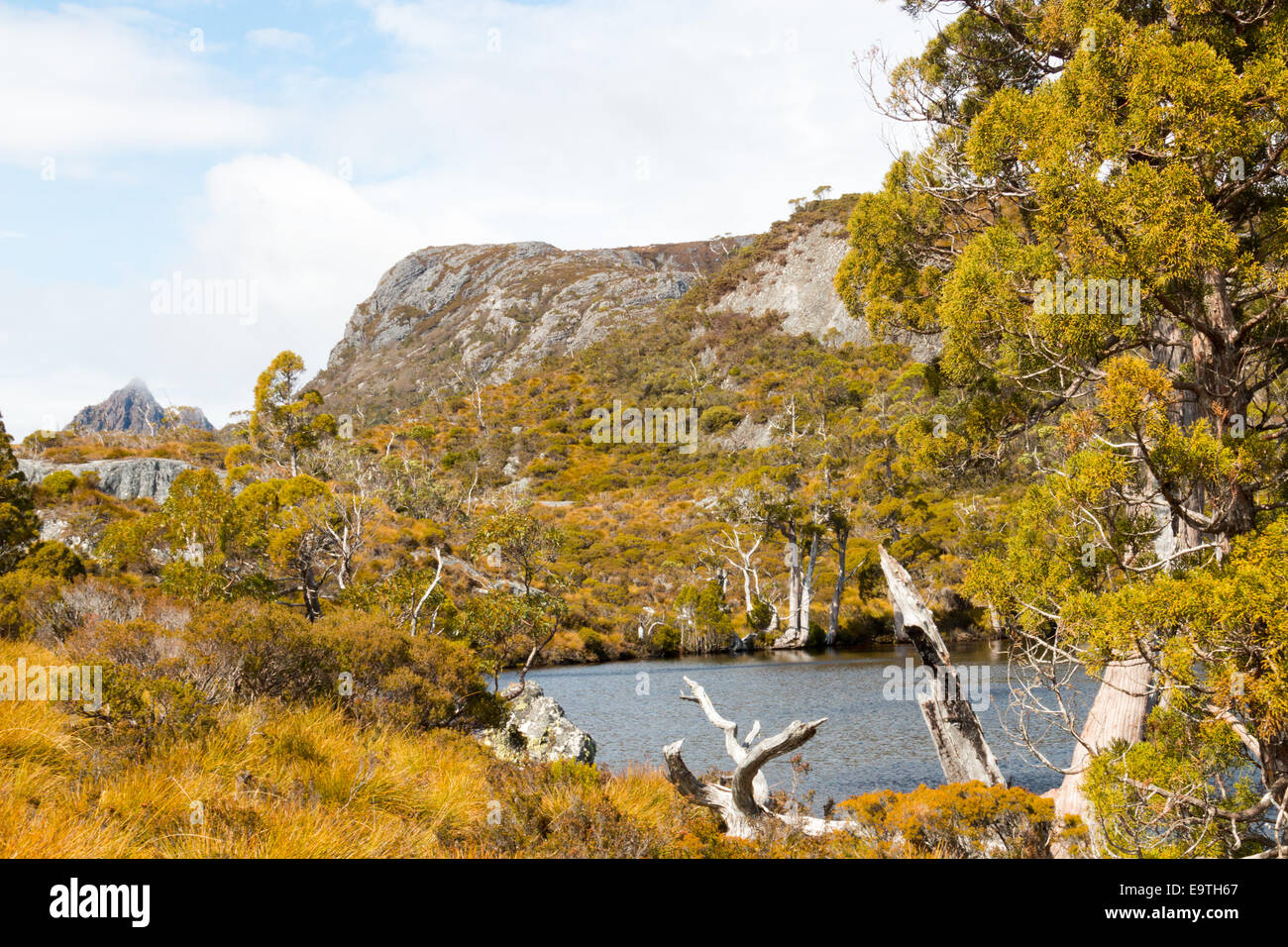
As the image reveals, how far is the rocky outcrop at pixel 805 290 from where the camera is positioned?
311 feet

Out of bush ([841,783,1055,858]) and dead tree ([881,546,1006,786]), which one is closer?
bush ([841,783,1055,858])

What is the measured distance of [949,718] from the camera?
10656mm

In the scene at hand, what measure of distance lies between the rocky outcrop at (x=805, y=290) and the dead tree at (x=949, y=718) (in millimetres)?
82994

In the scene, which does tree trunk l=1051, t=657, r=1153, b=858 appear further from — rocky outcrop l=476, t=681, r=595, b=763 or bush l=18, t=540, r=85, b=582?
bush l=18, t=540, r=85, b=582

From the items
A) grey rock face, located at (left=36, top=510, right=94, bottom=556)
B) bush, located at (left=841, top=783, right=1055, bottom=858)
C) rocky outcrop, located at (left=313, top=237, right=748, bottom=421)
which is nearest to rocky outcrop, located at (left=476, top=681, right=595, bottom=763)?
bush, located at (left=841, top=783, right=1055, bottom=858)

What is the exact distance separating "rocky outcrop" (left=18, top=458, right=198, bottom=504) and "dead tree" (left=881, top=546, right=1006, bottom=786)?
46425mm

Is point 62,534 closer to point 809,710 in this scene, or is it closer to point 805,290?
point 809,710

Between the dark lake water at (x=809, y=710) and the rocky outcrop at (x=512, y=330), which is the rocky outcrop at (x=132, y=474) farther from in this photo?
the rocky outcrop at (x=512, y=330)

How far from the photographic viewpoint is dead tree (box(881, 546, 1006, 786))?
10.6 meters

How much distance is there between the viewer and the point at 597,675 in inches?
1344

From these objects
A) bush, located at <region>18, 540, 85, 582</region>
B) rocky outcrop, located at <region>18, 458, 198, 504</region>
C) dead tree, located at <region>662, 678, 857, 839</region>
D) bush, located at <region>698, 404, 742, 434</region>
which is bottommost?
dead tree, located at <region>662, 678, 857, 839</region>

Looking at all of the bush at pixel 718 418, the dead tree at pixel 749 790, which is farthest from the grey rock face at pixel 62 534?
the bush at pixel 718 418
